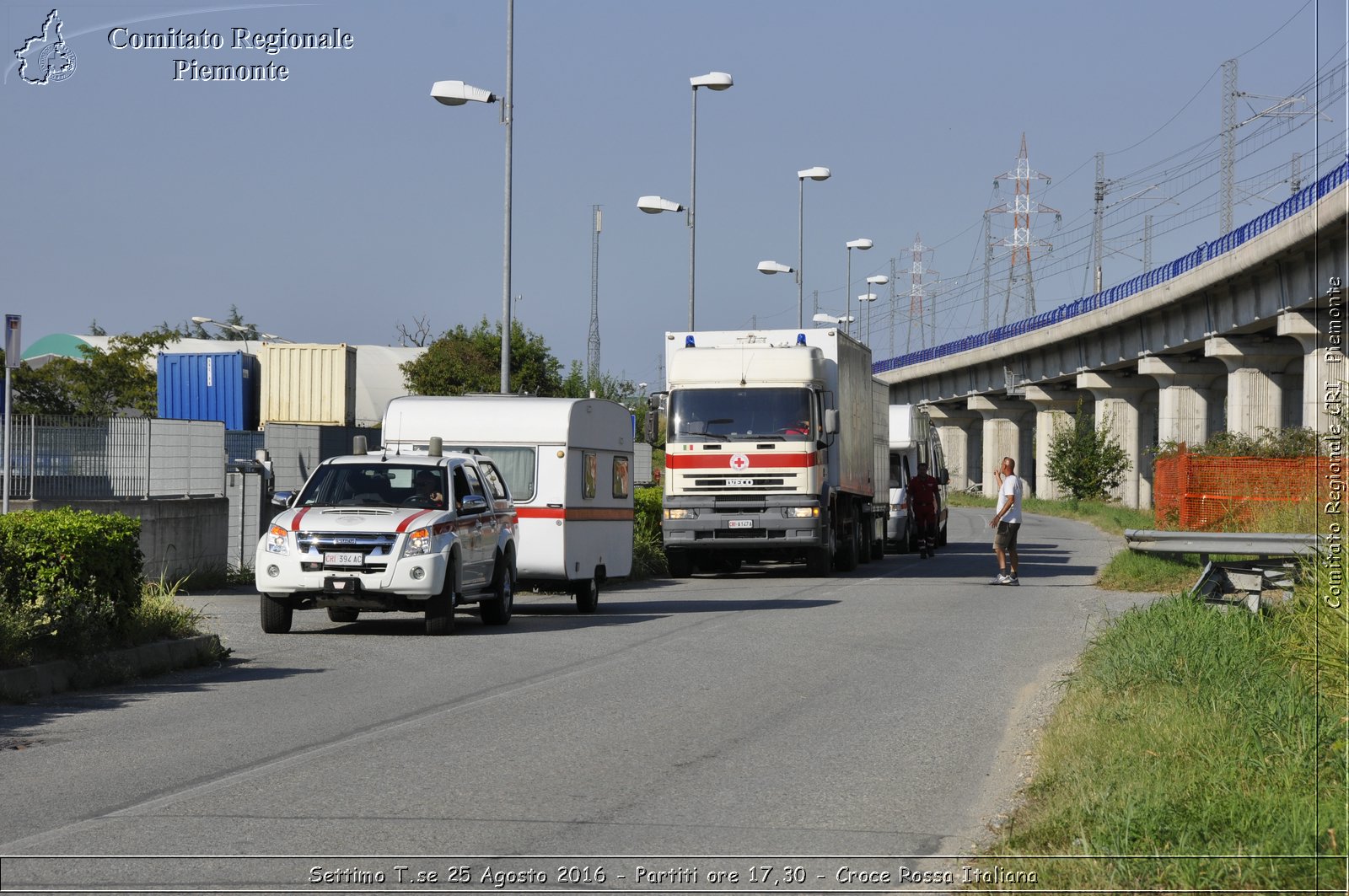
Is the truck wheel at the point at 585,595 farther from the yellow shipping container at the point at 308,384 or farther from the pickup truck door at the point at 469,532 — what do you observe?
the yellow shipping container at the point at 308,384

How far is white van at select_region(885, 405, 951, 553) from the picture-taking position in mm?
37969

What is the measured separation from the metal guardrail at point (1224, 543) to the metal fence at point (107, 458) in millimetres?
13329

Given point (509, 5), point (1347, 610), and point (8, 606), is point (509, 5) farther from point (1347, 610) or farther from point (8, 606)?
point (1347, 610)

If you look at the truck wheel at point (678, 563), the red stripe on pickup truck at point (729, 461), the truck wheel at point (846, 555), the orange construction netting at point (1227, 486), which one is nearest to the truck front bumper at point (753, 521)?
the red stripe on pickup truck at point (729, 461)

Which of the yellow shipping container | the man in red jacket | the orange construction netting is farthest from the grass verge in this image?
the yellow shipping container

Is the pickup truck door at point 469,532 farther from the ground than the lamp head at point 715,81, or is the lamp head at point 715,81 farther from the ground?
the lamp head at point 715,81

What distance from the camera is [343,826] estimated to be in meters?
7.25

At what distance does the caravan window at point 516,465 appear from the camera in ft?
65.8

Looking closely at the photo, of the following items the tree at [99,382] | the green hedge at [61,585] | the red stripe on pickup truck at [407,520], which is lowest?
the green hedge at [61,585]

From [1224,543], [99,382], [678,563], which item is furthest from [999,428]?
[1224,543]

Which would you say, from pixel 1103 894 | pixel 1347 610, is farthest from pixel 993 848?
pixel 1347 610

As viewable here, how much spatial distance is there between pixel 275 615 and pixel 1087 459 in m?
59.9

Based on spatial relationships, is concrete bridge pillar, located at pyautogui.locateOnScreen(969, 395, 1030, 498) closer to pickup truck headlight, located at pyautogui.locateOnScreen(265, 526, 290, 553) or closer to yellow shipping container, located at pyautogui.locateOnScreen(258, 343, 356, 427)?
yellow shipping container, located at pyautogui.locateOnScreen(258, 343, 356, 427)

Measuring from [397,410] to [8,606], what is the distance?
8.72 metres
